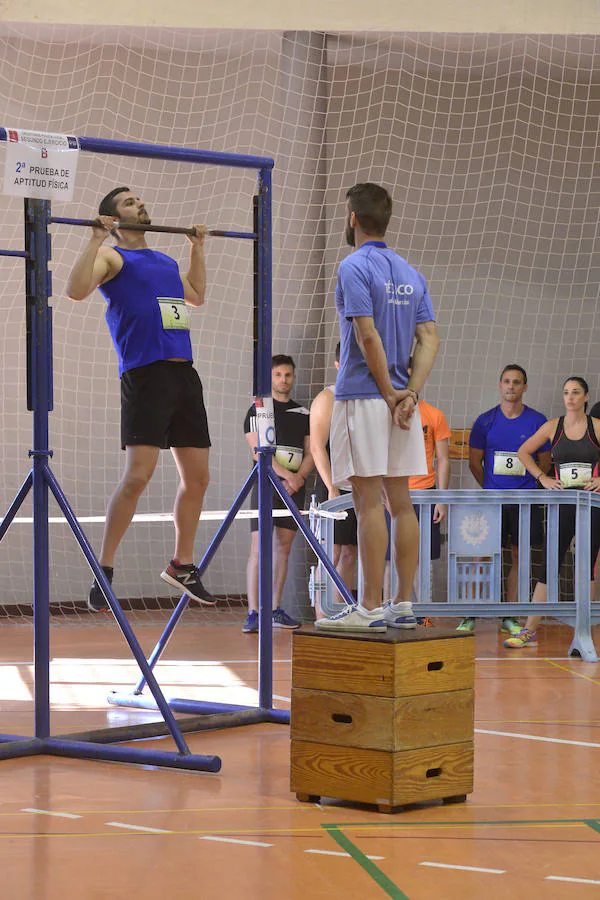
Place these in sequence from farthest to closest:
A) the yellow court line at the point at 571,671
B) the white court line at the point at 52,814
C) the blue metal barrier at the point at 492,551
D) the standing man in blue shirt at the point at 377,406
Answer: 1. the blue metal barrier at the point at 492,551
2. the yellow court line at the point at 571,671
3. the standing man in blue shirt at the point at 377,406
4. the white court line at the point at 52,814

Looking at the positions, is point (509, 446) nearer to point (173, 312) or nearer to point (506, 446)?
point (506, 446)

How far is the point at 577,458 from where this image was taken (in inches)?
304

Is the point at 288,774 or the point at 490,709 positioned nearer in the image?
the point at 288,774

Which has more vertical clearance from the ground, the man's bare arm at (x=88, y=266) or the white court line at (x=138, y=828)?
the man's bare arm at (x=88, y=266)

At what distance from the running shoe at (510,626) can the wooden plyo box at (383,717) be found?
4047 millimetres

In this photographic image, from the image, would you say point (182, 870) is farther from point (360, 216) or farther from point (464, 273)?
point (464, 273)

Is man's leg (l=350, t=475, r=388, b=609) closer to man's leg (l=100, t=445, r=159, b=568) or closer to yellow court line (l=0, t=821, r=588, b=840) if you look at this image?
yellow court line (l=0, t=821, r=588, b=840)

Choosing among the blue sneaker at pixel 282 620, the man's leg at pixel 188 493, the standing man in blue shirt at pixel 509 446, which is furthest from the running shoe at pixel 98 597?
the standing man in blue shirt at pixel 509 446

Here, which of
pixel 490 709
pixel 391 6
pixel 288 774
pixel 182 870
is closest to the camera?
pixel 182 870

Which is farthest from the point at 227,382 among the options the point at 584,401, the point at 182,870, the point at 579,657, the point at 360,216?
the point at 182,870

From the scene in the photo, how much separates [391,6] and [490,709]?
512 centimetres

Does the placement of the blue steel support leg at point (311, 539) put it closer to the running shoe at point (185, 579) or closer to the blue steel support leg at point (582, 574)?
the running shoe at point (185, 579)

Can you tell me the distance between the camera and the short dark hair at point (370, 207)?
4.11m

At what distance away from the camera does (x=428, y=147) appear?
30.7 feet
